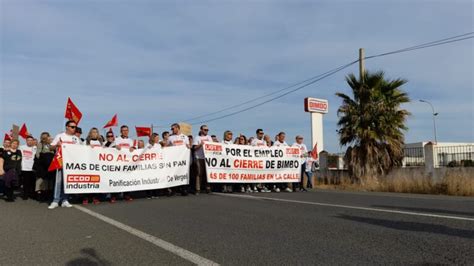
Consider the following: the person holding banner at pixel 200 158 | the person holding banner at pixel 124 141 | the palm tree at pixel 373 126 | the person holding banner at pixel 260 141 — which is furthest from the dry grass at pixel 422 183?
the person holding banner at pixel 124 141

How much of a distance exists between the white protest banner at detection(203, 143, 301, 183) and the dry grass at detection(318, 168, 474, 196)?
3739 mm

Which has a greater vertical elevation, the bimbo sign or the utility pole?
the utility pole

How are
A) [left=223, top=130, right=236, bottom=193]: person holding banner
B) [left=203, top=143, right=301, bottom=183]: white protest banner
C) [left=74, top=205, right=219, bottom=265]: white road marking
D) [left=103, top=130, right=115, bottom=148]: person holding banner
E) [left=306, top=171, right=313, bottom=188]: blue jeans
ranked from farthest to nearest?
1. [left=306, top=171, right=313, bottom=188]: blue jeans
2. [left=223, top=130, right=236, bottom=193]: person holding banner
3. [left=203, top=143, right=301, bottom=183]: white protest banner
4. [left=103, top=130, right=115, bottom=148]: person holding banner
5. [left=74, top=205, right=219, bottom=265]: white road marking

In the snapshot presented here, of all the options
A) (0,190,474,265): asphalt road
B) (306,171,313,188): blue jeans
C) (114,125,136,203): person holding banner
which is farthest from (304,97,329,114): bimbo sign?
(0,190,474,265): asphalt road

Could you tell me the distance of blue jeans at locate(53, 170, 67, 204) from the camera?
9492mm

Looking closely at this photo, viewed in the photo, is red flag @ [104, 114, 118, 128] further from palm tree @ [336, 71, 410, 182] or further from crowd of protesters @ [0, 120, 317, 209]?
palm tree @ [336, 71, 410, 182]

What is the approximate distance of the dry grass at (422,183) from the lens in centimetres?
1314

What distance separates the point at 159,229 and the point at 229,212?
1905 mm

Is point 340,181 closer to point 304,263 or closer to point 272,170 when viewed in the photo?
point 272,170

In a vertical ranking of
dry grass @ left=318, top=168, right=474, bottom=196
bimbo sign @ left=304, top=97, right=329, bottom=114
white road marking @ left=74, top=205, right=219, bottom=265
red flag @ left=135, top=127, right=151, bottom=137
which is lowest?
white road marking @ left=74, top=205, right=219, bottom=265

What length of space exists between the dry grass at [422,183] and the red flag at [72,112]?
1048 centimetres

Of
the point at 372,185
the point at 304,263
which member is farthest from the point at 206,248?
the point at 372,185

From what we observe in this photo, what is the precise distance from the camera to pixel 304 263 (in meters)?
3.96

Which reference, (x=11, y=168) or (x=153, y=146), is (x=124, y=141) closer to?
(x=153, y=146)
